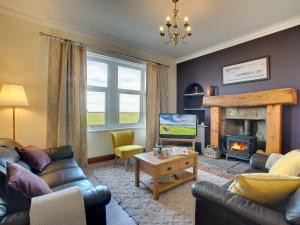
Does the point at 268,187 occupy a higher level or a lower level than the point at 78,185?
higher

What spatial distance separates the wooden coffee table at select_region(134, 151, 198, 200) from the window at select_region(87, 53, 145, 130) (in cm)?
178

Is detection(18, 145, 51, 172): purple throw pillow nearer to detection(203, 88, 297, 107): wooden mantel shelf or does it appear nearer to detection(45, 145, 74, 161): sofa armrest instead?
detection(45, 145, 74, 161): sofa armrest

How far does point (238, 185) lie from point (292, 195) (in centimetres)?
31

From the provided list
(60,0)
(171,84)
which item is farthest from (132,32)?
(171,84)

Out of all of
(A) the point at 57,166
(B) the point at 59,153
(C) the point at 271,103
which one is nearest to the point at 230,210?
(A) the point at 57,166

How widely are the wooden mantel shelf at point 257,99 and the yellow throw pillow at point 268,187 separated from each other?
8.26 ft

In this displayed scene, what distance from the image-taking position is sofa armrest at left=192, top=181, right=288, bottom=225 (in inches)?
37.6

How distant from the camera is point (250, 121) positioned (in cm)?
383

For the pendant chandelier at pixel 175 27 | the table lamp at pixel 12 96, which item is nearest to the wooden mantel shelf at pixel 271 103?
the pendant chandelier at pixel 175 27

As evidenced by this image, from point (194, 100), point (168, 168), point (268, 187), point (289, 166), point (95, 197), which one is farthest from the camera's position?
point (194, 100)

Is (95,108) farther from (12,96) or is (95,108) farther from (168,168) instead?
(168,168)

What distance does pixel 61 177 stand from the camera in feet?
6.13

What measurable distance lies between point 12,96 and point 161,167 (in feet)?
7.81

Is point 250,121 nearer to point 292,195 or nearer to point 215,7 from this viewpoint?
point 215,7
